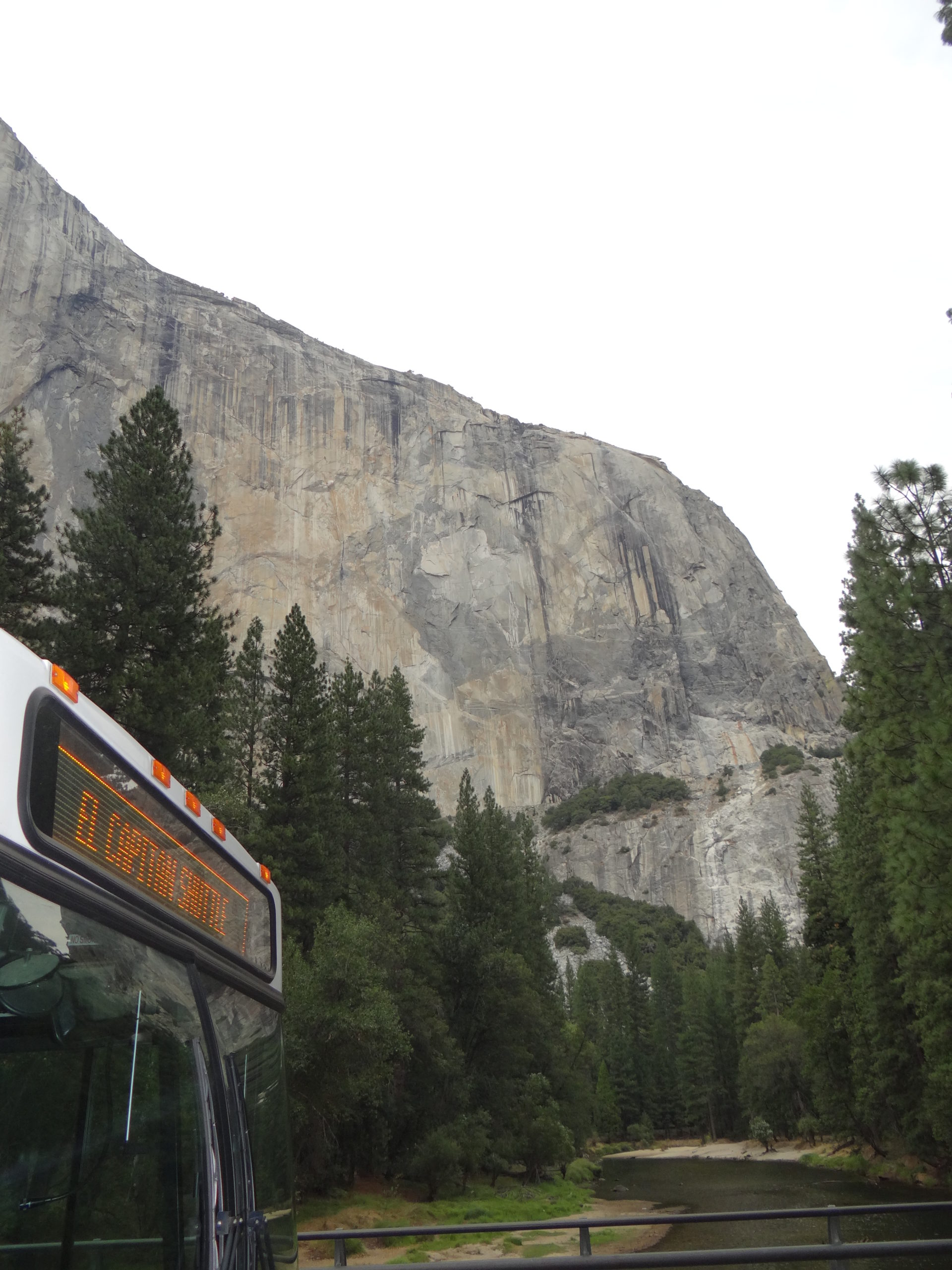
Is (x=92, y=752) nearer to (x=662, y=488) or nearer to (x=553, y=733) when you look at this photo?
(x=553, y=733)

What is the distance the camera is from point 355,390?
108 meters

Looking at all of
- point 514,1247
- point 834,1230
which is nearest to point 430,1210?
point 514,1247

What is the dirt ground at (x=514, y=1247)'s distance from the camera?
1669cm

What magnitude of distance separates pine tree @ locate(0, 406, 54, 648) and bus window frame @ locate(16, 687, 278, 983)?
15589mm

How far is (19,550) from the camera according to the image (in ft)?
63.2

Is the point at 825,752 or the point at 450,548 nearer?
the point at 825,752

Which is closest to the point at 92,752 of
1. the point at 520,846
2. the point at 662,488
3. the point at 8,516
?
the point at 8,516

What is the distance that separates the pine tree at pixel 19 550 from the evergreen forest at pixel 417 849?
0.23 feet

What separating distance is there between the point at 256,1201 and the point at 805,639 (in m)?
128

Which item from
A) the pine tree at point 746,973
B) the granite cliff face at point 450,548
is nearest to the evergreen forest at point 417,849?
the pine tree at point 746,973

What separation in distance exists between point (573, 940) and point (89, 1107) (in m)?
89.9

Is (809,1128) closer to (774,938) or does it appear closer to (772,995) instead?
(772,995)

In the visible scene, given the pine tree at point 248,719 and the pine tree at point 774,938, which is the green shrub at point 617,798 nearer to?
the pine tree at point 774,938

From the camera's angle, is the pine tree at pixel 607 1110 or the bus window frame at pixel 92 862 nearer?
A: the bus window frame at pixel 92 862
